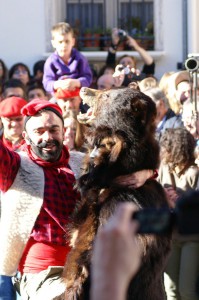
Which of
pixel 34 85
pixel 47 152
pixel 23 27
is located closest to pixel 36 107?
pixel 47 152

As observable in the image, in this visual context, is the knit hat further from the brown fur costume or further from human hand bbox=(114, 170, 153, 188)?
human hand bbox=(114, 170, 153, 188)

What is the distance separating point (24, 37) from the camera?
1195 cm

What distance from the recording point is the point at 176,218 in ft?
5.10

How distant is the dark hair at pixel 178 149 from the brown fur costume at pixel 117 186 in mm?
2285

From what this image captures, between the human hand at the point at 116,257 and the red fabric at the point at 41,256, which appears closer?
the human hand at the point at 116,257

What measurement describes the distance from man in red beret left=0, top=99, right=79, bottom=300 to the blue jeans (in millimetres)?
707

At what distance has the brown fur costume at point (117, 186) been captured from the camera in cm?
398

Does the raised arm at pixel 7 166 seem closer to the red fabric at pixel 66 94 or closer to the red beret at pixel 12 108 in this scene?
the red beret at pixel 12 108

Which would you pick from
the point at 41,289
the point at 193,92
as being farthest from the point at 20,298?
the point at 193,92

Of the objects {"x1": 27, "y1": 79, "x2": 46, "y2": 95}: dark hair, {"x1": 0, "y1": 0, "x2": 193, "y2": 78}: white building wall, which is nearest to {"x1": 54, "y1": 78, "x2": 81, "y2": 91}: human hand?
{"x1": 27, "y1": 79, "x2": 46, "y2": 95}: dark hair

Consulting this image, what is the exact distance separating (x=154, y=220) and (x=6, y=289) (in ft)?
12.6

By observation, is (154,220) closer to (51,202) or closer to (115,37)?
(51,202)

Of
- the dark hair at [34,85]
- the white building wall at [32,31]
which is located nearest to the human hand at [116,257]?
the dark hair at [34,85]

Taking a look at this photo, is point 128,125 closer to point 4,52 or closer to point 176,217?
point 176,217
